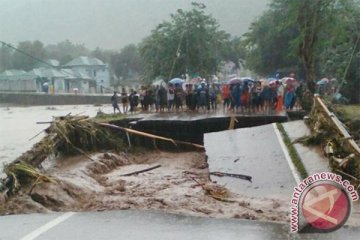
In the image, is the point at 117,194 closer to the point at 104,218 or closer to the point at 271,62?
the point at 104,218

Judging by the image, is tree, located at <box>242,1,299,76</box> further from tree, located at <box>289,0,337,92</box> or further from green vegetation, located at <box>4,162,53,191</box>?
green vegetation, located at <box>4,162,53,191</box>

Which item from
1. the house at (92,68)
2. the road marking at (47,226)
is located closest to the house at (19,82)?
the house at (92,68)

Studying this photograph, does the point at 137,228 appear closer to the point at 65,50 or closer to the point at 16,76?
the point at 16,76

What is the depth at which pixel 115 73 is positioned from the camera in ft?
266

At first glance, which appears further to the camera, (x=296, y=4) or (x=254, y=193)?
(x=296, y=4)

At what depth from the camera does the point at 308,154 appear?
9.88m

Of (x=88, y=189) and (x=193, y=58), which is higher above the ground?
(x=193, y=58)

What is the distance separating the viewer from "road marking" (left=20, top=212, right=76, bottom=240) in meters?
6.54

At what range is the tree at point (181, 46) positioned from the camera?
32.3 metres

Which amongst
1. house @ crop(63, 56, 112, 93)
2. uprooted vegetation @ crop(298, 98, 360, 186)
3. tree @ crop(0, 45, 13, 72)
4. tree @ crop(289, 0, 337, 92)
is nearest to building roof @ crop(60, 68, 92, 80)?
house @ crop(63, 56, 112, 93)

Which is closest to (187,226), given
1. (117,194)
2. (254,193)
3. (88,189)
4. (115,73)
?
(254,193)

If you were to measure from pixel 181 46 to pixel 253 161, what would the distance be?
22807mm

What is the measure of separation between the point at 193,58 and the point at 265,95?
1434 cm

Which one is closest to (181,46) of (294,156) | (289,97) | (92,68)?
(289,97)
